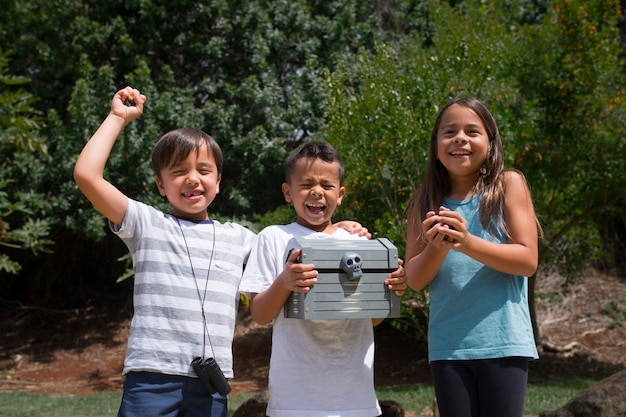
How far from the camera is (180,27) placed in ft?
36.3

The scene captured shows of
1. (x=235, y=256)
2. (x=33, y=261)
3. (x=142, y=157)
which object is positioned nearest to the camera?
(x=235, y=256)

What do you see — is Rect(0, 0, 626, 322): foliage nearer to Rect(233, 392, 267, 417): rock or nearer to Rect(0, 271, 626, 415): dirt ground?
Rect(0, 271, 626, 415): dirt ground

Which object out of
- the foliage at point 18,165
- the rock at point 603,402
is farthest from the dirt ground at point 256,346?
the rock at point 603,402

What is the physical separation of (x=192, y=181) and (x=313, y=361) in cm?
87

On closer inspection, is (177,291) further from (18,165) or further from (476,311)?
(18,165)

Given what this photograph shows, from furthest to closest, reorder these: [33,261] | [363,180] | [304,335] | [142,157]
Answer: [33,261], [142,157], [363,180], [304,335]

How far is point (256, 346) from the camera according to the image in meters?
11.4

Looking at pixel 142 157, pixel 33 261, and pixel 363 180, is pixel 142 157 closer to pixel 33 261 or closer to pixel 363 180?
pixel 363 180

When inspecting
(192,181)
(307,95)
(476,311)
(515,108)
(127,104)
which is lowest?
(476,311)

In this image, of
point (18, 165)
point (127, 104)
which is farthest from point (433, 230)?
point (18, 165)

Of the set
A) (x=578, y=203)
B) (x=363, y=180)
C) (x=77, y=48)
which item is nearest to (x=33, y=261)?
(x=77, y=48)

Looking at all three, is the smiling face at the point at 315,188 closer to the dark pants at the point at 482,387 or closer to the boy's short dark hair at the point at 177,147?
the boy's short dark hair at the point at 177,147

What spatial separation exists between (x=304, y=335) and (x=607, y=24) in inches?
302

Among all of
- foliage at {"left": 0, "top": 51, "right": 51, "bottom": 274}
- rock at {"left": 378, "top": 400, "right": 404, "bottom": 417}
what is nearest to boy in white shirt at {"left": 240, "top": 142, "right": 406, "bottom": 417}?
rock at {"left": 378, "top": 400, "right": 404, "bottom": 417}
